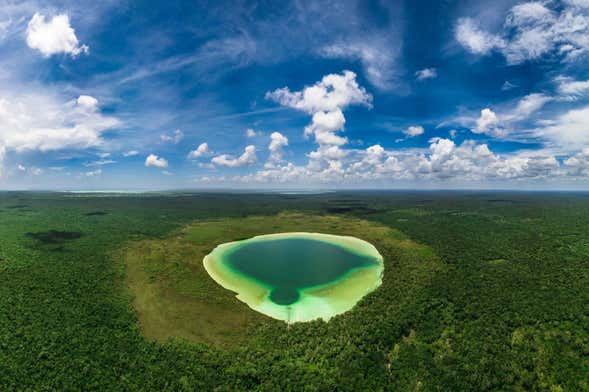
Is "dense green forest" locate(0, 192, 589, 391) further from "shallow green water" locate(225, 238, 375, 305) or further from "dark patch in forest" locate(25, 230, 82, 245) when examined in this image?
"dark patch in forest" locate(25, 230, 82, 245)

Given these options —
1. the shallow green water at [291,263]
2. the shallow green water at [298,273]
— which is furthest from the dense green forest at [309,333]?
the shallow green water at [291,263]

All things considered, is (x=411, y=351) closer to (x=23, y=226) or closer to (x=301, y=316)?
(x=301, y=316)

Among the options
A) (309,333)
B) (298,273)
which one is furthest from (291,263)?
(309,333)

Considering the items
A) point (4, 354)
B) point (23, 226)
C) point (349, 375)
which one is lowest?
point (349, 375)

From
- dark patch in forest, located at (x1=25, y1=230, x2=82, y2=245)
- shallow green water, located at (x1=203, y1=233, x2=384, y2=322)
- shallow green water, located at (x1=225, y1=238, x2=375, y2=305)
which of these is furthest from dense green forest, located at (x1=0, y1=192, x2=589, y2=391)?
dark patch in forest, located at (x1=25, y1=230, x2=82, y2=245)

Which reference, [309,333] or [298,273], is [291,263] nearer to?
[298,273]

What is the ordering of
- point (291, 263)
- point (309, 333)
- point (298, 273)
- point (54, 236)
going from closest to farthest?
point (309, 333), point (298, 273), point (291, 263), point (54, 236)

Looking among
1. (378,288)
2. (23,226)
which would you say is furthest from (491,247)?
(23,226)

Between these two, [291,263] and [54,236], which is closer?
[291,263]
